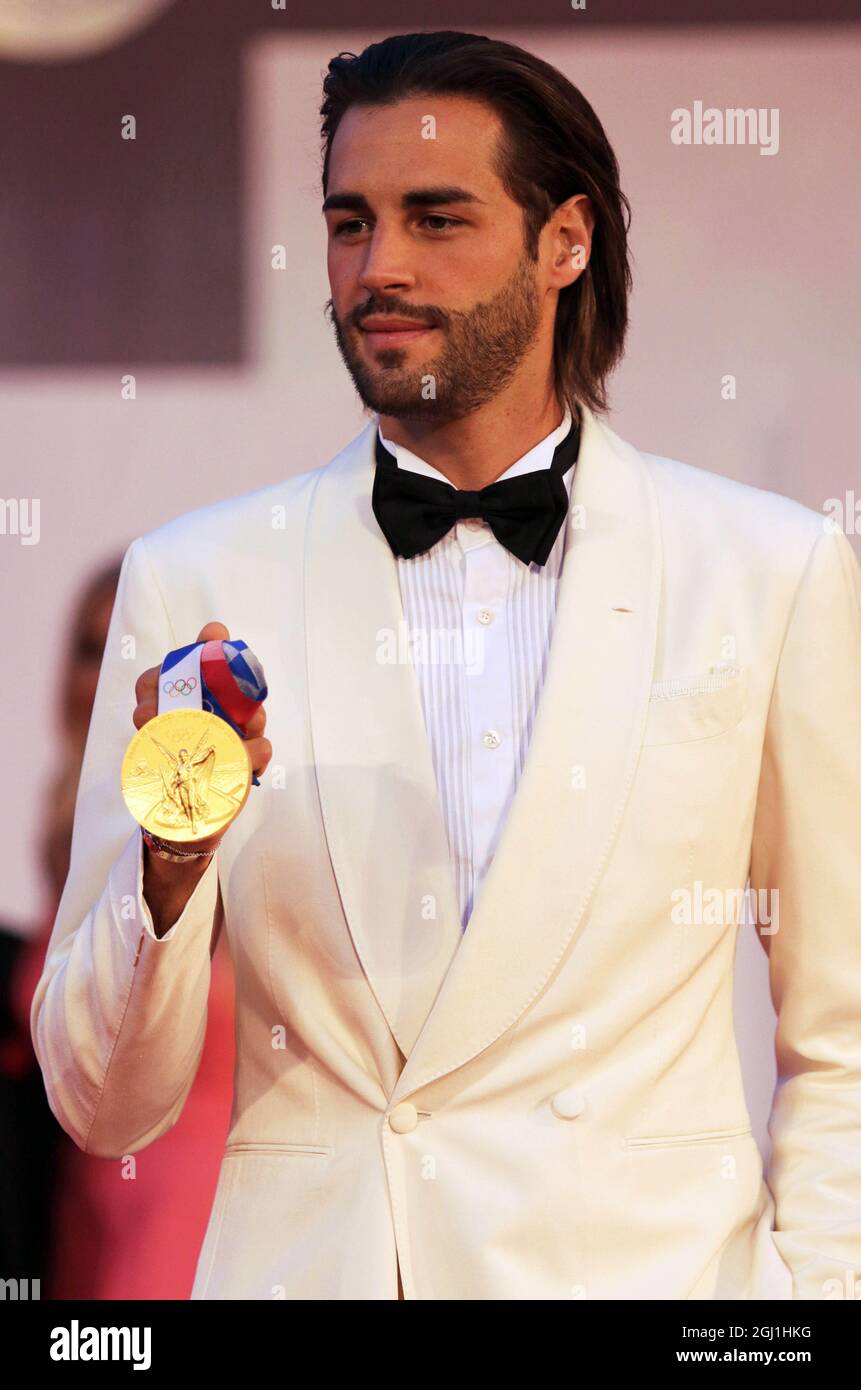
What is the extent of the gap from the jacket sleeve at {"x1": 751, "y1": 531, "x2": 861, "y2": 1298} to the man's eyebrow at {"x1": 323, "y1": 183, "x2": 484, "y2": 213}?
1.87 ft

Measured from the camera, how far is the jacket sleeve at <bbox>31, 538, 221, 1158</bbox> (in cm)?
183

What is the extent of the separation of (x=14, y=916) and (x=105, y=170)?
1269mm

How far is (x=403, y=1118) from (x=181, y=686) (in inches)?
20.8

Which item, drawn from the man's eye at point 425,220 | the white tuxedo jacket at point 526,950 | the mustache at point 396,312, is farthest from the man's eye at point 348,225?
the white tuxedo jacket at point 526,950

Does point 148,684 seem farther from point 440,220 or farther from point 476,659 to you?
point 440,220

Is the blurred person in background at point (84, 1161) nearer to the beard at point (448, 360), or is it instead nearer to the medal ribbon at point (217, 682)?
the beard at point (448, 360)

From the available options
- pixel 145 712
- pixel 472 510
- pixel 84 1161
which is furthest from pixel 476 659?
pixel 84 1161

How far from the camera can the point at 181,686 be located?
1.69 metres

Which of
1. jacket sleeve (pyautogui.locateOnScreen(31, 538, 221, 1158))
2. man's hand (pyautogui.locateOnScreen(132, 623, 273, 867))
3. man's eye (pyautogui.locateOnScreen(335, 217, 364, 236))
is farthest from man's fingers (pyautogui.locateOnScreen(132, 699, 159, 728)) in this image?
man's eye (pyautogui.locateOnScreen(335, 217, 364, 236))

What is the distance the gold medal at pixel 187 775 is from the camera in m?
1.65

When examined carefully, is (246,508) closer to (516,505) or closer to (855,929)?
(516,505)

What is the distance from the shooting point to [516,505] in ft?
6.95

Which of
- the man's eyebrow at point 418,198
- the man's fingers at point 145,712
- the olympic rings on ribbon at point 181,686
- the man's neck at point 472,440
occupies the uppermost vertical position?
the man's eyebrow at point 418,198

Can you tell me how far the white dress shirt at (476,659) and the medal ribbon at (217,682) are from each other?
14.1 inches
